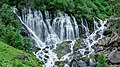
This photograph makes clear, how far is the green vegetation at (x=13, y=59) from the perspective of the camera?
163ft

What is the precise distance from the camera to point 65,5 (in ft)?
251

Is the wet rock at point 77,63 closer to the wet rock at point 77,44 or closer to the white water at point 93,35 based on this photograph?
the white water at point 93,35

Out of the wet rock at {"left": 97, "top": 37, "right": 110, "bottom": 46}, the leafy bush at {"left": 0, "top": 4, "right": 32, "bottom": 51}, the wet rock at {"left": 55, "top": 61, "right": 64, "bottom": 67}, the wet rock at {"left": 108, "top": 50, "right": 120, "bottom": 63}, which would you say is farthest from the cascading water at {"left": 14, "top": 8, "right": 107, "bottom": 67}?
the wet rock at {"left": 108, "top": 50, "right": 120, "bottom": 63}

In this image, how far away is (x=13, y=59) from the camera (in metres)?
51.8

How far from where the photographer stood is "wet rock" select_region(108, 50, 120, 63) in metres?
53.8

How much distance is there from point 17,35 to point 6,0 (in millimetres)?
16117

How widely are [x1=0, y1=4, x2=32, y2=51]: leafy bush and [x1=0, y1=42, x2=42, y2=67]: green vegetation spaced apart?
311 centimetres

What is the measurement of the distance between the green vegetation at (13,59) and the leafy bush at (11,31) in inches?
122

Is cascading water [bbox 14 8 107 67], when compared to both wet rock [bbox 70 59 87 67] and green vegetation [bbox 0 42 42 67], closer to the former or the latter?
wet rock [bbox 70 59 87 67]

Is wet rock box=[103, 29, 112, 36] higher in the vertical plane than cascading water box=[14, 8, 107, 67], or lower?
lower

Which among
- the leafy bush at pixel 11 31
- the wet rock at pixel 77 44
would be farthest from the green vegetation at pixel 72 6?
the wet rock at pixel 77 44

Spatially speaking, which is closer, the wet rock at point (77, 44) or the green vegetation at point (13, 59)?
the green vegetation at point (13, 59)

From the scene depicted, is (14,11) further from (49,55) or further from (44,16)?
(49,55)

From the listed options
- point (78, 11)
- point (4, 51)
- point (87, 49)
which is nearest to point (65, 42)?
point (87, 49)
